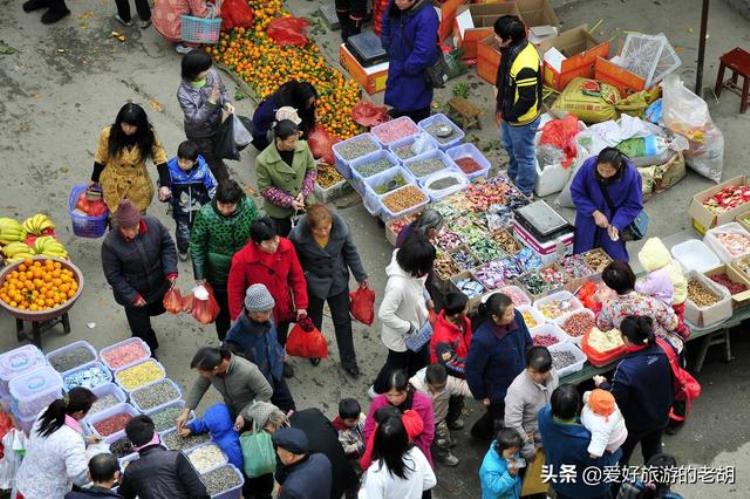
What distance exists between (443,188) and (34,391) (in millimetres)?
3965

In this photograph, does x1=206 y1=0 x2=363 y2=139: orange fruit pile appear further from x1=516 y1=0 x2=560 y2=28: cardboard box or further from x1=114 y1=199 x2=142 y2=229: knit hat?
x1=114 y1=199 x2=142 y2=229: knit hat

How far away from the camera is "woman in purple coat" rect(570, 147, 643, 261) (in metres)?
8.39

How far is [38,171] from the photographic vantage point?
1020 cm

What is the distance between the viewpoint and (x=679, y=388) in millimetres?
7289

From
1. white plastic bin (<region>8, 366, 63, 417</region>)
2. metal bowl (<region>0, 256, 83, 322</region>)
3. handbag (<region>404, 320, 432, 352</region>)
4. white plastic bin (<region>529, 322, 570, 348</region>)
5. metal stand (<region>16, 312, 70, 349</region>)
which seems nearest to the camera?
white plastic bin (<region>8, 366, 63, 417</region>)

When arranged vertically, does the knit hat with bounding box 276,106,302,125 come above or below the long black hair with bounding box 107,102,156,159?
below

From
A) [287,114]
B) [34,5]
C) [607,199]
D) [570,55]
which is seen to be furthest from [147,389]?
[34,5]

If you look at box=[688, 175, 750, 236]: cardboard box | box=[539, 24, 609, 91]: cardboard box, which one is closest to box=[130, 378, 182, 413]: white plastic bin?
box=[688, 175, 750, 236]: cardboard box

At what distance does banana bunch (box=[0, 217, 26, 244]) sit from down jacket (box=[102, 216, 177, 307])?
1322 millimetres

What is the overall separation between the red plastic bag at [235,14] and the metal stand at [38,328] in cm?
404

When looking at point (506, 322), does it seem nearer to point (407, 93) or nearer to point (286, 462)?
point (286, 462)

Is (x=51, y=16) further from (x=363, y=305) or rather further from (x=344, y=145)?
(x=363, y=305)

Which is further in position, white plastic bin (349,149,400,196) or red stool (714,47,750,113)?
red stool (714,47,750,113)

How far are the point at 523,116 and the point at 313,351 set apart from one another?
9.54ft
